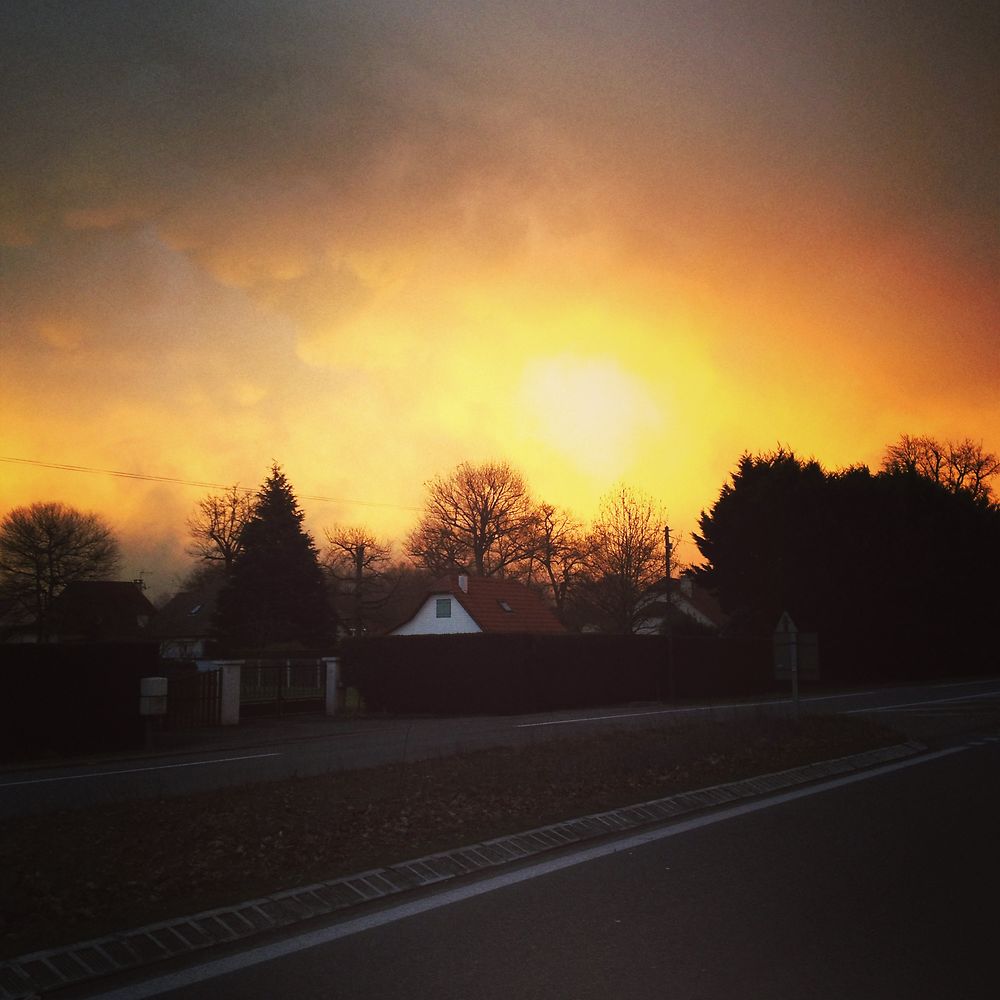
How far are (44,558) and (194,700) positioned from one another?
1305 inches

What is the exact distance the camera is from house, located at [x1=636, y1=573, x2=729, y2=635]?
50072 millimetres

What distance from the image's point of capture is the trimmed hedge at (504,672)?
29.3m

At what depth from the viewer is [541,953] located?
5.06 meters

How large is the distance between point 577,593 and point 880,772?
47359 mm

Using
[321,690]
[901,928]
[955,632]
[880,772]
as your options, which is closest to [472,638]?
[321,690]

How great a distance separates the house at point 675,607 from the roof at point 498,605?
6528 millimetres

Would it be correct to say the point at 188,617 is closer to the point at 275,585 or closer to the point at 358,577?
the point at 358,577

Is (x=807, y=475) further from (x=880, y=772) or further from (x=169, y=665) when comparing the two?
(x=880, y=772)

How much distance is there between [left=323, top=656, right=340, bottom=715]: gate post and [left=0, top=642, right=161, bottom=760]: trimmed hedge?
10218 mm

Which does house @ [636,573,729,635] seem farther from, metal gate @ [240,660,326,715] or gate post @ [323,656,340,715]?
metal gate @ [240,660,326,715]

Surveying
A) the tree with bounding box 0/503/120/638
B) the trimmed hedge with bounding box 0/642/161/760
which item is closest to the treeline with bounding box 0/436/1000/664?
the tree with bounding box 0/503/120/638

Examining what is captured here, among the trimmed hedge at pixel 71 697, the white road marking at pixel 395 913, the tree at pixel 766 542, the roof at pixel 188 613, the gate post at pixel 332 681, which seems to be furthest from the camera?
the roof at pixel 188 613

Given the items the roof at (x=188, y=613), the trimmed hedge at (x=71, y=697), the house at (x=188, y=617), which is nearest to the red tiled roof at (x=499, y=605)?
the house at (x=188, y=617)

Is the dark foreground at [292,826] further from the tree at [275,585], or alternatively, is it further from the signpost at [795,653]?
the tree at [275,585]
